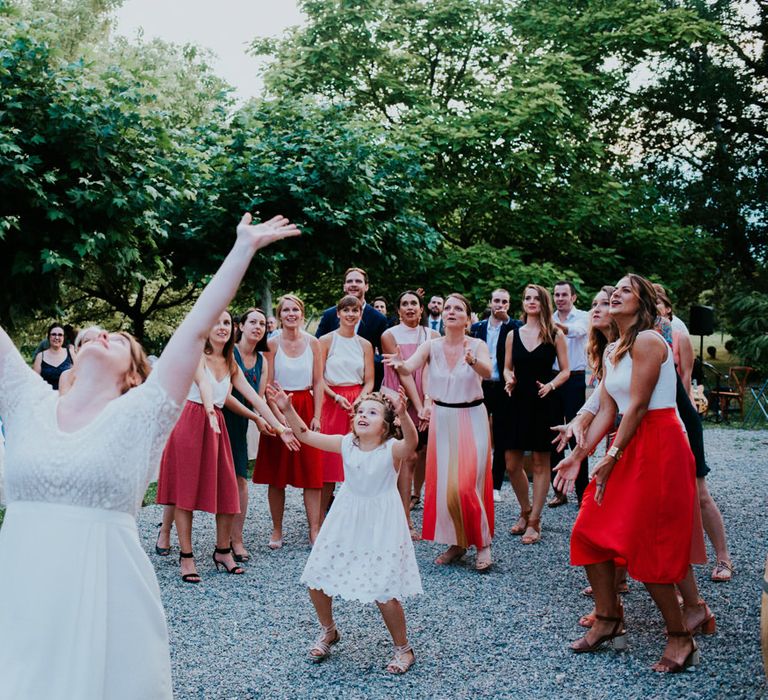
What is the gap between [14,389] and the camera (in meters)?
2.46

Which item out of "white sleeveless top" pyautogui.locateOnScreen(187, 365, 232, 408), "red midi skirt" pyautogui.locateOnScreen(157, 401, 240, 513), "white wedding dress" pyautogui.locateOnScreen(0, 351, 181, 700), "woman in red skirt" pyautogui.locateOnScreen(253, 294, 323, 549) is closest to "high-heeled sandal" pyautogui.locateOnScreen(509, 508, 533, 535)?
"woman in red skirt" pyautogui.locateOnScreen(253, 294, 323, 549)

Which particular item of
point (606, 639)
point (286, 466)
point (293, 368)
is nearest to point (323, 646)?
point (606, 639)

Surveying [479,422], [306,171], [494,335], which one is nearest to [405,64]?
[306,171]

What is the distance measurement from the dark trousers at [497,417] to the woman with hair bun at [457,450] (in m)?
1.10

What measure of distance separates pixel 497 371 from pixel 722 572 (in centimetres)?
319

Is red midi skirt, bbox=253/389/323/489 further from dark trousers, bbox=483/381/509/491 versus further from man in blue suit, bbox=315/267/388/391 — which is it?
dark trousers, bbox=483/381/509/491

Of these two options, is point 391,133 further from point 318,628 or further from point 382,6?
point 318,628

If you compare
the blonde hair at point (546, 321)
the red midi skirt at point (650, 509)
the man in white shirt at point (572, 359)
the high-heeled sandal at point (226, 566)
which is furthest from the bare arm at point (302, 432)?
the man in white shirt at point (572, 359)

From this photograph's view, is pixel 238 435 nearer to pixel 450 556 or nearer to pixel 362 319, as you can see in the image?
pixel 362 319

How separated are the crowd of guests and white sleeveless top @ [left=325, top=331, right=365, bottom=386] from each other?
1 centimetres

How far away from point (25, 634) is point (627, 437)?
309cm

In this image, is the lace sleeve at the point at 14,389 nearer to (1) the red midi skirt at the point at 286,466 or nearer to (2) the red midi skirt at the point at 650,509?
(2) the red midi skirt at the point at 650,509

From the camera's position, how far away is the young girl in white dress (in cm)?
431

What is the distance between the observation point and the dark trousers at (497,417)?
24.7 feet
